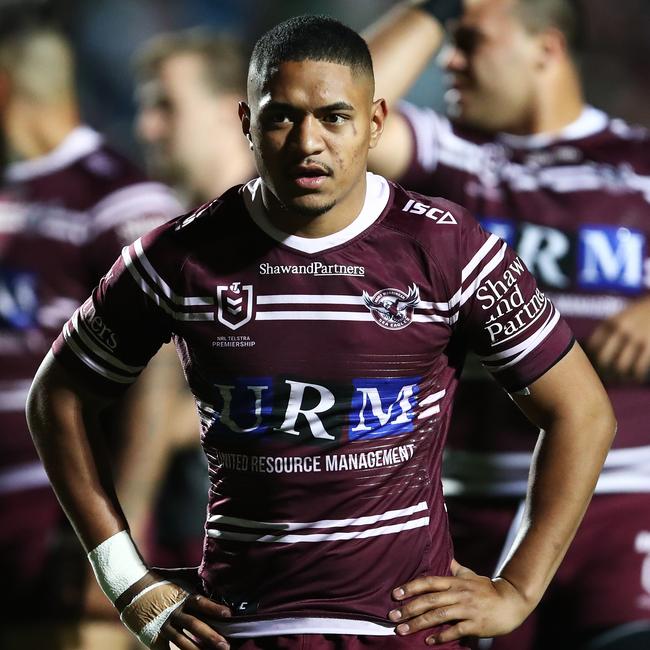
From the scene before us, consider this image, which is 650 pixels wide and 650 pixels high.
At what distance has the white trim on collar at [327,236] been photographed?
6.89 feet

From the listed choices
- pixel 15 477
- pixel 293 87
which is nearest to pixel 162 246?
pixel 293 87

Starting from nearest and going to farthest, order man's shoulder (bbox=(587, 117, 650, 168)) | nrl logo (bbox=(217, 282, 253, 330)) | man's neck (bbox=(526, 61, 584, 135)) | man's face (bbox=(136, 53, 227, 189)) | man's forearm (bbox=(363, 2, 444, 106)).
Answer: nrl logo (bbox=(217, 282, 253, 330)), man's forearm (bbox=(363, 2, 444, 106)), man's shoulder (bbox=(587, 117, 650, 168)), man's neck (bbox=(526, 61, 584, 135)), man's face (bbox=(136, 53, 227, 189))

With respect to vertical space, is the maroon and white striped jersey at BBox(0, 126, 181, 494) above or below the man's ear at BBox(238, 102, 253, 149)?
below

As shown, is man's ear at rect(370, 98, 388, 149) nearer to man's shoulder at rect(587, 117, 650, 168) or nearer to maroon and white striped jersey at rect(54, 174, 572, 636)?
maroon and white striped jersey at rect(54, 174, 572, 636)

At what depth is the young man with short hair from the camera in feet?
6.68

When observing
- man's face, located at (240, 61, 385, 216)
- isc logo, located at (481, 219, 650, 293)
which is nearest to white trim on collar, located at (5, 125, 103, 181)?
isc logo, located at (481, 219, 650, 293)

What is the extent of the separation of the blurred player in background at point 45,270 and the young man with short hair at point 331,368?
2.04 metres

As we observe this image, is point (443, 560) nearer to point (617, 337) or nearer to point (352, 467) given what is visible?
point (352, 467)

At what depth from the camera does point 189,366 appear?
7.07ft

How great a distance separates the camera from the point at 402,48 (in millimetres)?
3387

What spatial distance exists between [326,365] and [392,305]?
Answer: 0.15m

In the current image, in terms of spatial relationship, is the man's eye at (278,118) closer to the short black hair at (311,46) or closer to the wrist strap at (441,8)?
the short black hair at (311,46)

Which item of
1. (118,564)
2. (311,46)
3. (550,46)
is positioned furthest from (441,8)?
(118,564)

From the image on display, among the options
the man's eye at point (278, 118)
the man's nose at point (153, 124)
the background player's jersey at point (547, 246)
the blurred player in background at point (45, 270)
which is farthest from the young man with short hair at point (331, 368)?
the man's nose at point (153, 124)
